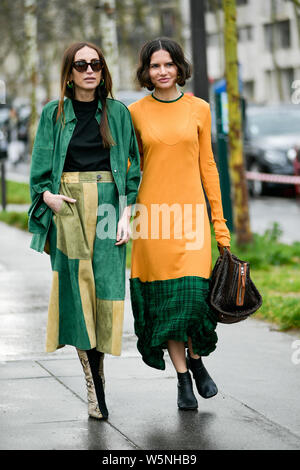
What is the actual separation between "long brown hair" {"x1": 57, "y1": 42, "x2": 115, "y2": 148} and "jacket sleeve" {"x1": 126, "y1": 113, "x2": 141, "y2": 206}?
0.14 m

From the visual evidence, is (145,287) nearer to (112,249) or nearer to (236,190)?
(112,249)

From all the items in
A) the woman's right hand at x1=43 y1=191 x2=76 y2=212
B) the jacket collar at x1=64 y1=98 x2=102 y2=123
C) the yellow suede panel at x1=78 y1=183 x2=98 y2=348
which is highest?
the jacket collar at x1=64 y1=98 x2=102 y2=123

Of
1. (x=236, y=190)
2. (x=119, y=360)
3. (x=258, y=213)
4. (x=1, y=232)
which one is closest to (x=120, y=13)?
(x=258, y=213)

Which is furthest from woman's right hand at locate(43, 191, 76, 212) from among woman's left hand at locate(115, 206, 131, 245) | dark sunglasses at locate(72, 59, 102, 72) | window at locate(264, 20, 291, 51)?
window at locate(264, 20, 291, 51)

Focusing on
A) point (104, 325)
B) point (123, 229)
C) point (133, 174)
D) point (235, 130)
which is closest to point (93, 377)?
point (104, 325)

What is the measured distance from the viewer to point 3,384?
6.30 metres

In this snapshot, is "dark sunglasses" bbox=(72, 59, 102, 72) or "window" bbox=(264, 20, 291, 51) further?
"window" bbox=(264, 20, 291, 51)

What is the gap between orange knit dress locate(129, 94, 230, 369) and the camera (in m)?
5.67

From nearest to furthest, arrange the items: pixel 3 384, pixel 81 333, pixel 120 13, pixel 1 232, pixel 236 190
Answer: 1. pixel 81 333
2. pixel 3 384
3. pixel 236 190
4. pixel 1 232
5. pixel 120 13

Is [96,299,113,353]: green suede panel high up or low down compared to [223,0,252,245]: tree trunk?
down

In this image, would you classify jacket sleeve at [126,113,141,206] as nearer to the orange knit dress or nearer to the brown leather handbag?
the orange knit dress

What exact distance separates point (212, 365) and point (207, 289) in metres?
1.24

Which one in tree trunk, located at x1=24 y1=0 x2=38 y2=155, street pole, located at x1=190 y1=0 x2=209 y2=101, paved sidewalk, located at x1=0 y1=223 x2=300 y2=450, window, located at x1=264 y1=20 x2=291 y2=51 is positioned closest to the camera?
paved sidewalk, located at x1=0 y1=223 x2=300 y2=450

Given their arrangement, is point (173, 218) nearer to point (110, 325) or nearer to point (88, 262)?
point (88, 262)
